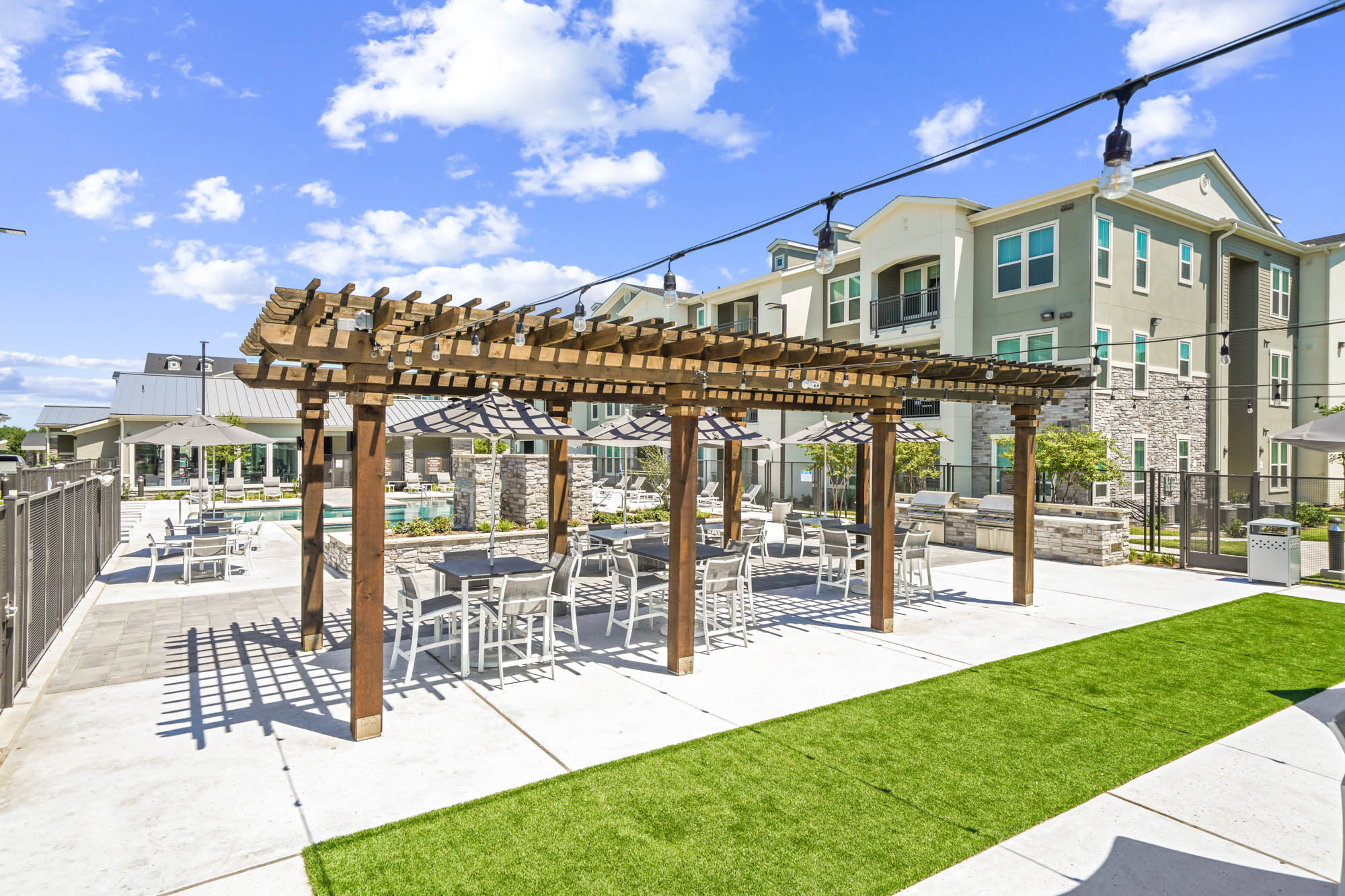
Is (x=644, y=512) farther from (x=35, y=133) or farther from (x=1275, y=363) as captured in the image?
(x=1275, y=363)

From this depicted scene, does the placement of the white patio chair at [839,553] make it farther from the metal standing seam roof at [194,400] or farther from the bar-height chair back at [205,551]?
the metal standing seam roof at [194,400]

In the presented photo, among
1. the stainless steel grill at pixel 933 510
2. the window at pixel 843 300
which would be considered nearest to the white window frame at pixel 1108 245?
the stainless steel grill at pixel 933 510

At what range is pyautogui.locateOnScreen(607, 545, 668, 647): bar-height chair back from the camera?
26.3ft

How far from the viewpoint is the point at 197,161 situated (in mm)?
12852

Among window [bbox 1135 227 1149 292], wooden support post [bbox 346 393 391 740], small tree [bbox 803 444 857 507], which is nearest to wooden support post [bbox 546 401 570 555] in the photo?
wooden support post [bbox 346 393 391 740]

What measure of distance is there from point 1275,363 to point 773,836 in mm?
28907

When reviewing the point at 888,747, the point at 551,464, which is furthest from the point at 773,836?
the point at 551,464

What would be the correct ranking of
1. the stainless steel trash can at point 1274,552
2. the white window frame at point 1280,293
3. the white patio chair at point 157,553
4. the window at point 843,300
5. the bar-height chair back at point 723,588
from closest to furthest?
1. the bar-height chair back at point 723,588
2. the white patio chair at point 157,553
3. the stainless steel trash can at point 1274,552
4. the white window frame at point 1280,293
5. the window at point 843,300

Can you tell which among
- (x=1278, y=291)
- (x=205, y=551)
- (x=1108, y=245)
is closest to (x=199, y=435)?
(x=205, y=551)

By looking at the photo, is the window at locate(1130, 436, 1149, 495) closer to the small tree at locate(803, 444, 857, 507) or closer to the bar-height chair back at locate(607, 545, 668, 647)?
the small tree at locate(803, 444, 857, 507)

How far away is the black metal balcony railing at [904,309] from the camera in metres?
21.9

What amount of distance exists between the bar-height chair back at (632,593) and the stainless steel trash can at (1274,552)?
32.9 feet

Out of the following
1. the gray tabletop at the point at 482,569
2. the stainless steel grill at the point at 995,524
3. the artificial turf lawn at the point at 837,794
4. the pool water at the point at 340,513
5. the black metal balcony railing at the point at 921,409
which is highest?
the black metal balcony railing at the point at 921,409

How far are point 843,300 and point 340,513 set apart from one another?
17958 millimetres
